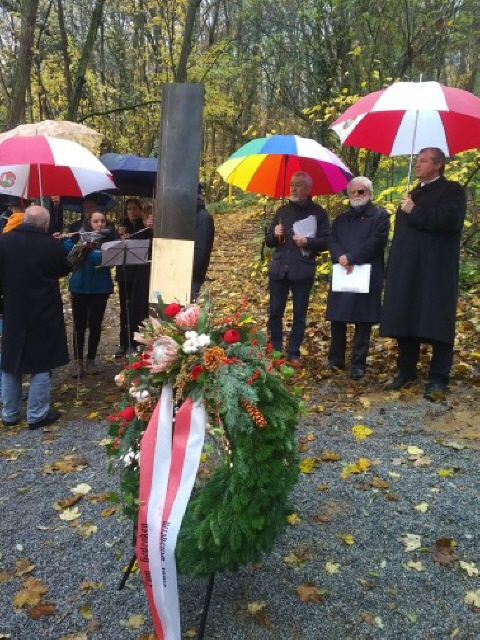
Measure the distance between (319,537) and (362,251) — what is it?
2.97 m

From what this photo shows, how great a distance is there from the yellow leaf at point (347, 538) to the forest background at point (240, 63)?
4.93 m

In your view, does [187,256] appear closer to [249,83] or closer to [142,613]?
[142,613]

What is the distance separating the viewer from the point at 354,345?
5.88m

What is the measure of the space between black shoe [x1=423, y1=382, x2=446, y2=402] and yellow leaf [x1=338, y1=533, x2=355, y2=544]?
2174mm

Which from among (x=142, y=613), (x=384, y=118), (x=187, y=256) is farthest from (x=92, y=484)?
(x=384, y=118)

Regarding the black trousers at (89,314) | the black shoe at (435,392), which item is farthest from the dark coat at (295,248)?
the black trousers at (89,314)

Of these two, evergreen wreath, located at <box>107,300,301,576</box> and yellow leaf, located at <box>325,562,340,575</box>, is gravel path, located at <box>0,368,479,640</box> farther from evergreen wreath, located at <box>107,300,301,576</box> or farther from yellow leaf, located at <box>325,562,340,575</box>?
evergreen wreath, located at <box>107,300,301,576</box>

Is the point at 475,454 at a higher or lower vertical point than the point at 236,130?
lower

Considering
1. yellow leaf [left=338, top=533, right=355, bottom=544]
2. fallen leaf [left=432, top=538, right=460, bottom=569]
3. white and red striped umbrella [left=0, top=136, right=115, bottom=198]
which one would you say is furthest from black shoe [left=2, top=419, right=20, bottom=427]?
fallen leaf [left=432, top=538, right=460, bottom=569]

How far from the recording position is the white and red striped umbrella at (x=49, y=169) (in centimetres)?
507

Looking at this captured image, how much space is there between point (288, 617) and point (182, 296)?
176 centimetres

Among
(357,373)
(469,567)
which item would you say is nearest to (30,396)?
(357,373)

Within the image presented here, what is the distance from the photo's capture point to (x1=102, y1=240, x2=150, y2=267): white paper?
5.68m

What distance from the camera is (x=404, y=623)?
2754mm
